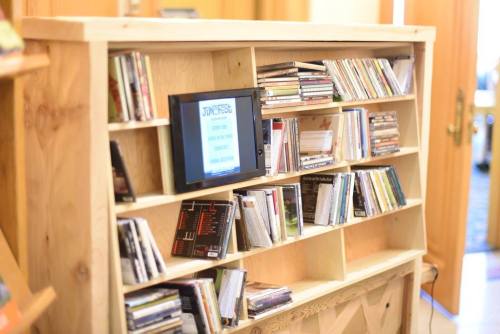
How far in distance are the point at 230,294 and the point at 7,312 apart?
0.83 m

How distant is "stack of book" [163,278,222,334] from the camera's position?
214 centimetres

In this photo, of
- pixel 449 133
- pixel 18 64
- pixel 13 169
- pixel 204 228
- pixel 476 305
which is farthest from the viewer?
pixel 476 305

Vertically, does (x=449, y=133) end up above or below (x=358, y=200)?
above

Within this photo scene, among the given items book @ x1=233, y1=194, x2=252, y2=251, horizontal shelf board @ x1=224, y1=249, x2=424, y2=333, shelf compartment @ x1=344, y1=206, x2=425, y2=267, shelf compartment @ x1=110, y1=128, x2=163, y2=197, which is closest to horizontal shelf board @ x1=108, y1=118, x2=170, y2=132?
shelf compartment @ x1=110, y1=128, x2=163, y2=197

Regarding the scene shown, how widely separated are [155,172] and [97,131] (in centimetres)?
42

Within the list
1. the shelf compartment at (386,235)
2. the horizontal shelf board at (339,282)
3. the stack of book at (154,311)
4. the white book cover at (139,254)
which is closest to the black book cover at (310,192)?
the horizontal shelf board at (339,282)

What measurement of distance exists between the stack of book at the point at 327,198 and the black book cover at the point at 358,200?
0.19 feet

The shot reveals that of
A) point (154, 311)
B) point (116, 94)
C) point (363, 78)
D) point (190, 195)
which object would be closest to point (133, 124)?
point (116, 94)

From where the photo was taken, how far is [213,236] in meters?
2.21

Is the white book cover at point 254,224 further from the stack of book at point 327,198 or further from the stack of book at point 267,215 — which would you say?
the stack of book at point 327,198

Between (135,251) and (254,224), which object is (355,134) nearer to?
(254,224)

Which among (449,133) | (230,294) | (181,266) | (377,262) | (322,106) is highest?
(322,106)

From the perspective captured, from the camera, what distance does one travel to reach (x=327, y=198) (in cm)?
263

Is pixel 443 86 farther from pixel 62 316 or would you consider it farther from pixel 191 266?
pixel 62 316
